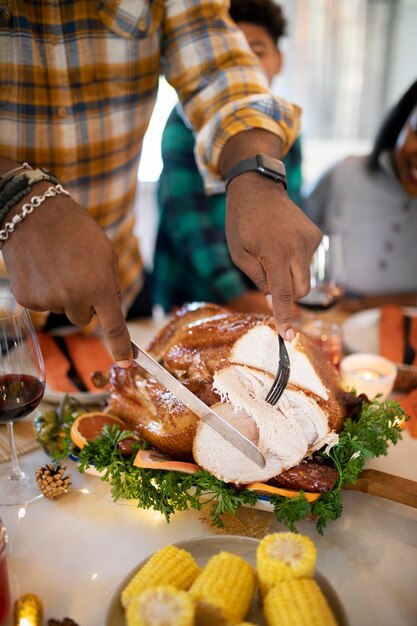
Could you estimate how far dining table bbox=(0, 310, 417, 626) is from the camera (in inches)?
32.1

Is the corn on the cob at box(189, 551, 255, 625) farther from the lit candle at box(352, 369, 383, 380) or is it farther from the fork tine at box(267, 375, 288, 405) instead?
the lit candle at box(352, 369, 383, 380)

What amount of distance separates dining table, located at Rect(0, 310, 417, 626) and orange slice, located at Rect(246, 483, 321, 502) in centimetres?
7

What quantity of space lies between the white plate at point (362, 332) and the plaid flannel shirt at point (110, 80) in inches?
24.7

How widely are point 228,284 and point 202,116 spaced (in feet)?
3.01

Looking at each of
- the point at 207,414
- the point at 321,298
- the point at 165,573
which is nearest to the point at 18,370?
the point at 207,414

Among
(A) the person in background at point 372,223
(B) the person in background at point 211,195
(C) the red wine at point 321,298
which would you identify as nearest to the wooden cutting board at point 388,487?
(C) the red wine at point 321,298

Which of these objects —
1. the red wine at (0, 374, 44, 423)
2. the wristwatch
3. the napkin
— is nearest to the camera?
the red wine at (0, 374, 44, 423)

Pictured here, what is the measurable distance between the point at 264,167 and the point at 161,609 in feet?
2.54

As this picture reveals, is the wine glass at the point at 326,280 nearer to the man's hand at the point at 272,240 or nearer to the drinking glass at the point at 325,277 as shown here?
the drinking glass at the point at 325,277

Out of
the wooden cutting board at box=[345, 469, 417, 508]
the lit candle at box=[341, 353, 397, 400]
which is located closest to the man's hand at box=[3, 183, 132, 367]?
the wooden cutting board at box=[345, 469, 417, 508]

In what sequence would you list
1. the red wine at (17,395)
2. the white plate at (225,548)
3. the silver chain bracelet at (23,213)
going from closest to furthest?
the white plate at (225,548) < the silver chain bracelet at (23,213) < the red wine at (17,395)

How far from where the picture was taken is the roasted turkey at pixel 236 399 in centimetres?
98

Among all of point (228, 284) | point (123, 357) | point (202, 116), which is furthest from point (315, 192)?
point (123, 357)

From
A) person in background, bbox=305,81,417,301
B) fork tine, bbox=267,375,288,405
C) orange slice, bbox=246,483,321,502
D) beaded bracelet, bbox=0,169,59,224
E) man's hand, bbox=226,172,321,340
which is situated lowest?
person in background, bbox=305,81,417,301
